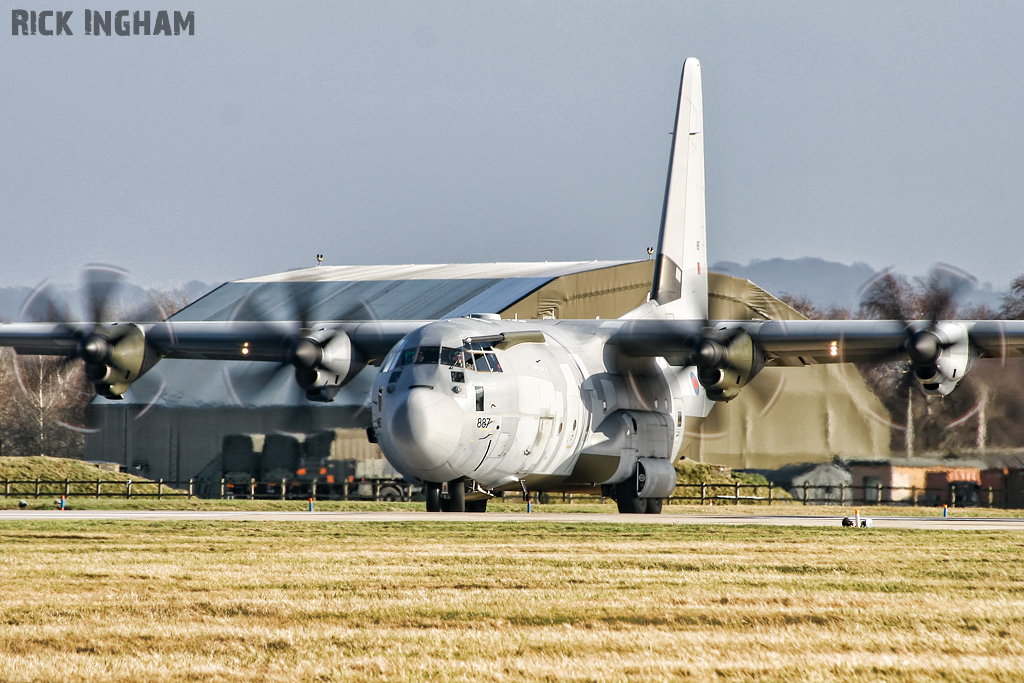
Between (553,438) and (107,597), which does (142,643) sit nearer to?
(107,597)

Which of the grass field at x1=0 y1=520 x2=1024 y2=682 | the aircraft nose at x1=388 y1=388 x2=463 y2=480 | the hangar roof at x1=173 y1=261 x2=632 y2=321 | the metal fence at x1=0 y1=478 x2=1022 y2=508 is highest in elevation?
the hangar roof at x1=173 y1=261 x2=632 y2=321

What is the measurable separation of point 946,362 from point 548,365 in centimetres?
849

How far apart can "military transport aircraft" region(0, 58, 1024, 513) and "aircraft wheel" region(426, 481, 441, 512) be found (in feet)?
0.17

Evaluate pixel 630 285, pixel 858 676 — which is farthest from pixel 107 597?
pixel 630 285

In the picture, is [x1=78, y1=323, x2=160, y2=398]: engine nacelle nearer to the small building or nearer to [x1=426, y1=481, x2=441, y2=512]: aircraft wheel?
[x1=426, y1=481, x2=441, y2=512]: aircraft wheel

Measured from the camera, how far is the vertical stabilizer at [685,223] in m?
35.0

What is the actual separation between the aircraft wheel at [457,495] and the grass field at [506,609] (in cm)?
422

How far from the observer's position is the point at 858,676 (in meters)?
8.71

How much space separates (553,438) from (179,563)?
36.7 feet

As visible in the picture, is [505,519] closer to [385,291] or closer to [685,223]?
[685,223]

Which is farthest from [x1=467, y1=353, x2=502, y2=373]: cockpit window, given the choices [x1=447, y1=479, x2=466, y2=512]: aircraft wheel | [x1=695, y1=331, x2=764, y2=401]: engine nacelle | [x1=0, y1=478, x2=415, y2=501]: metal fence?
[x1=0, y1=478, x2=415, y2=501]: metal fence

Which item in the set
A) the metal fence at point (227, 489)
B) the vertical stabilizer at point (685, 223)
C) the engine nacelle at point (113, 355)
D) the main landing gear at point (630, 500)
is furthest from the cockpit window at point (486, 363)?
the metal fence at point (227, 489)

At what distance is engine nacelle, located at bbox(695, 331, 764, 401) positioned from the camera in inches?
1108

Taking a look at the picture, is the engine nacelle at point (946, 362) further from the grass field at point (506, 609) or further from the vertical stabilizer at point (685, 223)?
the vertical stabilizer at point (685, 223)
